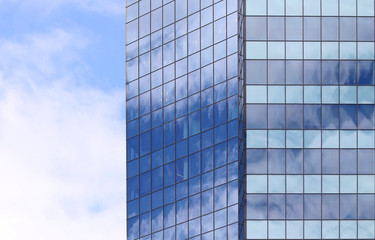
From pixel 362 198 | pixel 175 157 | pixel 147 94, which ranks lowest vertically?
pixel 362 198

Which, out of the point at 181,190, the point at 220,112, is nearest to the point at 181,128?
the point at 220,112

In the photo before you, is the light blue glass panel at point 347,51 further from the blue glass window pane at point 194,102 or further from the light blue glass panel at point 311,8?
the blue glass window pane at point 194,102

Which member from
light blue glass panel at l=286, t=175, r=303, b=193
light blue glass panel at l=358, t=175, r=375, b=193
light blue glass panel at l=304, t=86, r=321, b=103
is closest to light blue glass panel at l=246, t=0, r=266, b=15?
light blue glass panel at l=304, t=86, r=321, b=103

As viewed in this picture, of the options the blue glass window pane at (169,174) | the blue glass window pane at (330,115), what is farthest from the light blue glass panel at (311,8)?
the blue glass window pane at (169,174)

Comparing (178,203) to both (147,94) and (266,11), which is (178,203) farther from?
(266,11)

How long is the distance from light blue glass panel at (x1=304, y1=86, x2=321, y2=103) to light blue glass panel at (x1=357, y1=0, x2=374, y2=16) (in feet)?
27.1

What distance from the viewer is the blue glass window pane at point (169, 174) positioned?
388 feet

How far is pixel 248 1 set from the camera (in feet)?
367

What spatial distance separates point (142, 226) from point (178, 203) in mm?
Result: 5746

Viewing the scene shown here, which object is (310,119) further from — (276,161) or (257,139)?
(257,139)

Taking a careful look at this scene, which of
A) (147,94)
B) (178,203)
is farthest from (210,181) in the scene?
(147,94)

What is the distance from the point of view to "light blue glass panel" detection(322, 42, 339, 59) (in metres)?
111

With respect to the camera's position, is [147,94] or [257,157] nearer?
[257,157]

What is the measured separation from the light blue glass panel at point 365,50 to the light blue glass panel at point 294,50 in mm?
5330
